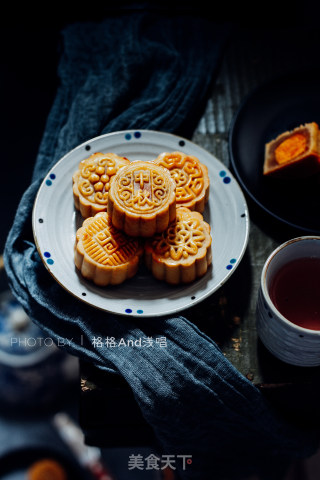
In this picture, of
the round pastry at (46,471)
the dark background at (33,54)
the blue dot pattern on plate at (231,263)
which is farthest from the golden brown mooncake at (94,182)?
the round pastry at (46,471)

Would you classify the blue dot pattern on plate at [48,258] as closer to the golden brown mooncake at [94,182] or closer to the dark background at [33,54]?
the golden brown mooncake at [94,182]

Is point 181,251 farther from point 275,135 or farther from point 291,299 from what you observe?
point 275,135

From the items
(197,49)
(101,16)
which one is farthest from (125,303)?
(101,16)

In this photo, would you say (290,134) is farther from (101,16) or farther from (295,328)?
(101,16)

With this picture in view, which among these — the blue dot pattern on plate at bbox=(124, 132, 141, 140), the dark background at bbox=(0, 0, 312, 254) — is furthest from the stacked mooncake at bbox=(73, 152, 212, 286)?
the dark background at bbox=(0, 0, 312, 254)

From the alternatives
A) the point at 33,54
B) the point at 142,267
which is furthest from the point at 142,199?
the point at 33,54

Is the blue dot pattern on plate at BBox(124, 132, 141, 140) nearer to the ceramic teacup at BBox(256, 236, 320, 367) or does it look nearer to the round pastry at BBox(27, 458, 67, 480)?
the ceramic teacup at BBox(256, 236, 320, 367)
